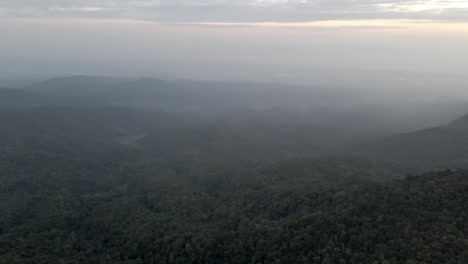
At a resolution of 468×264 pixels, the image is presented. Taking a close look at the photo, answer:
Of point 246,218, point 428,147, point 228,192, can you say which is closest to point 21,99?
point 228,192

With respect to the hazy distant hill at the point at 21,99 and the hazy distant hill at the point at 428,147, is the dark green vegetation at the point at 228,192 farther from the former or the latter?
the hazy distant hill at the point at 21,99

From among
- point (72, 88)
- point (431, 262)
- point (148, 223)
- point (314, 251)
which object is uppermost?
point (431, 262)

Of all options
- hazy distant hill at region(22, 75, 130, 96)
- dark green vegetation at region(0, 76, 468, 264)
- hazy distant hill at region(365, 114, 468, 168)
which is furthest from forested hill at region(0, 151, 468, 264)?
hazy distant hill at region(22, 75, 130, 96)

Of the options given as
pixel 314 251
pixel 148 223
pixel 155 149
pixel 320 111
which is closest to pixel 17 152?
pixel 155 149

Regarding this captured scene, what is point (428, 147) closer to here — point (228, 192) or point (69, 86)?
point (228, 192)

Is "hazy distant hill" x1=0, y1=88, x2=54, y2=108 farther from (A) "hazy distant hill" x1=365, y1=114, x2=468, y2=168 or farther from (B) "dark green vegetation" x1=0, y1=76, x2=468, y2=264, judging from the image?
(A) "hazy distant hill" x1=365, y1=114, x2=468, y2=168

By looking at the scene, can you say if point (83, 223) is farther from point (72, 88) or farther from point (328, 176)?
point (72, 88)
